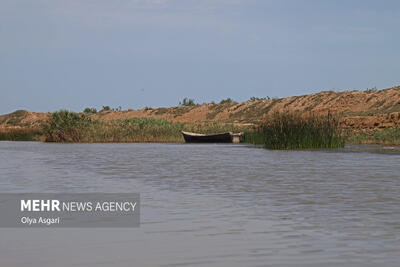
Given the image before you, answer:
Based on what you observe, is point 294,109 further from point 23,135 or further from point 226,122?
point 23,135

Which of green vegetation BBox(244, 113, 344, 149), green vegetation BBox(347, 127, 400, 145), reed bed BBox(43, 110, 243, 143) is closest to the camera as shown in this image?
green vegetation BBox(244, 113, 344, 149)

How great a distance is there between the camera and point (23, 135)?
63.2 meters

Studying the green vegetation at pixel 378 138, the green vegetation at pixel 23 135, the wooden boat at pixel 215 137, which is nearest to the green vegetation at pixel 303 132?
the green vegetation at pixel 378 138

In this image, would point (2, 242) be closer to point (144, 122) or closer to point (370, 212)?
point (370, 212)

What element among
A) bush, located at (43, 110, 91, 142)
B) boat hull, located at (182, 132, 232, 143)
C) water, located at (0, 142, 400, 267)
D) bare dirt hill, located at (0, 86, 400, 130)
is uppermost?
bare dirt hill, located at (0, 86, 400, 130)

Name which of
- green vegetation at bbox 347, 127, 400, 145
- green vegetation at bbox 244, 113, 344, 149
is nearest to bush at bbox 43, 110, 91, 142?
green vegetation at bbox 347, 127, 400, 145

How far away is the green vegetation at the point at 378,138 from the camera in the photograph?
125 ft

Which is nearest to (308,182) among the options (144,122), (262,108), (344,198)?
(344,198)

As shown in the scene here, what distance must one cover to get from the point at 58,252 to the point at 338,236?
10.2ft

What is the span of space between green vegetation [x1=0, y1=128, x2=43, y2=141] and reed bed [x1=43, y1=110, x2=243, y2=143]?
8195mm

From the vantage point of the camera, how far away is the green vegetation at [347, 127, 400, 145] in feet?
125

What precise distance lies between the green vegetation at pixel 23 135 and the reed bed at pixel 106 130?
8.19 metres

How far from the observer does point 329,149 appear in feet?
Result: 98.8

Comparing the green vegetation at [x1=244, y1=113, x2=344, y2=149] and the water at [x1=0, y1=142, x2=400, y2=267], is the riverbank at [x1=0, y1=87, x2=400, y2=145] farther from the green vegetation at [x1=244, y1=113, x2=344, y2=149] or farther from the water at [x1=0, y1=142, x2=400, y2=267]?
the water at [x1=0, y1=142, x2=400, y2=267]
